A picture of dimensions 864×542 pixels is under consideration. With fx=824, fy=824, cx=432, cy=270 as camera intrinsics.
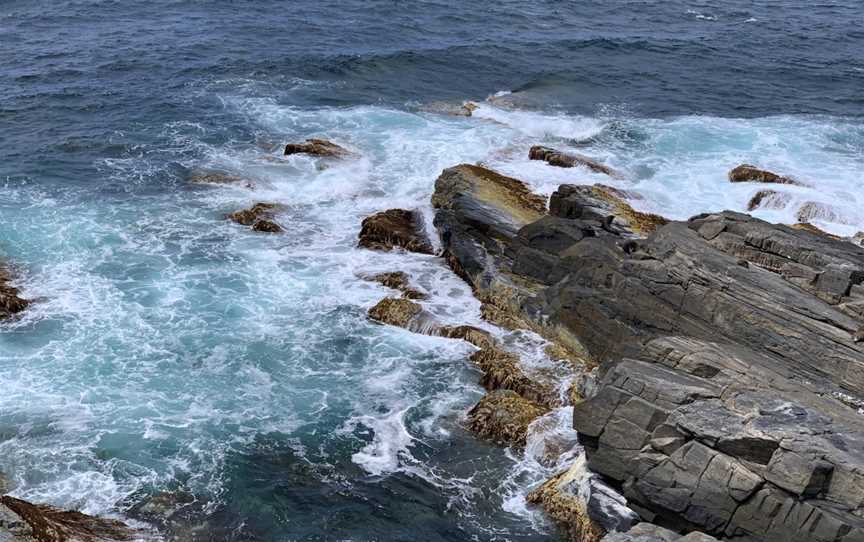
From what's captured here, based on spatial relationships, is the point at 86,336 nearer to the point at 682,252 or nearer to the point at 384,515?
the point at 384,515

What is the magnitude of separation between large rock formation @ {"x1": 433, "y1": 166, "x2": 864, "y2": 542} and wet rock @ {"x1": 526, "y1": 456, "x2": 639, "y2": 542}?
0.62 metres

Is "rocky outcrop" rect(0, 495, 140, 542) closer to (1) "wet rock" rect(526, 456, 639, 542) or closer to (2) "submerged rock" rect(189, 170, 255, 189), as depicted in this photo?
(1) "wet rock" rect(526, 456, 639, 542)

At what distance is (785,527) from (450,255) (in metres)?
22.3

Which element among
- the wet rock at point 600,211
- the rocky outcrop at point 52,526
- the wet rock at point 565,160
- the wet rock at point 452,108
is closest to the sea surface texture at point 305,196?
the wet rock at point 452,108

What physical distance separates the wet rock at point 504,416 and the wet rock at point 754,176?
26598 mm

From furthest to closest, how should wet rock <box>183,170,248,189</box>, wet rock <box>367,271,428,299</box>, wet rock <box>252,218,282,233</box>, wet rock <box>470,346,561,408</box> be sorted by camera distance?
wet rock <box>183,170,248,189</box>, wet rock <box>252,218,282,233</box>, wet rock <box>367,271,428,299</box>, wet rock <box>470,346,561,408</box>

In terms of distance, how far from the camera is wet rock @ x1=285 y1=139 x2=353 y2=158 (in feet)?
174

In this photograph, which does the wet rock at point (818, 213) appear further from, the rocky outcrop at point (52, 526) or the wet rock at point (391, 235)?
the rocky outcrop at point (52, 526)

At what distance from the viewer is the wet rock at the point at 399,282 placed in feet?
126

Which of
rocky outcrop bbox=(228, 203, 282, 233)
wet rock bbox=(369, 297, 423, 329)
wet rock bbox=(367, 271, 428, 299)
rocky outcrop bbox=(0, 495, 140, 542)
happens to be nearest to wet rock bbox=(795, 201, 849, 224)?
wet rock bbox=(367, 271, 428, 299)

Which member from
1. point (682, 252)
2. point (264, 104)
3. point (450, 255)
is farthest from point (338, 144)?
point (682, 252)

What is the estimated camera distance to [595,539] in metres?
25.3

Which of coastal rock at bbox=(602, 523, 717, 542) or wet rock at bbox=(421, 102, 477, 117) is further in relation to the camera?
wet rock at bbox=(421, 102, 477, 117)

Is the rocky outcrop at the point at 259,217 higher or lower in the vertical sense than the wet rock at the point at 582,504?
higher
